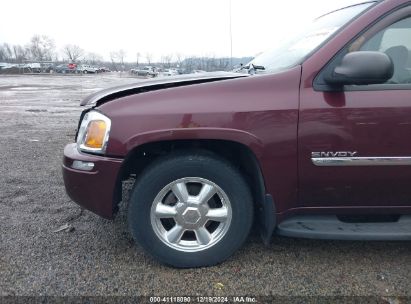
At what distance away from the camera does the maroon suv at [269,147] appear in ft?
7.93

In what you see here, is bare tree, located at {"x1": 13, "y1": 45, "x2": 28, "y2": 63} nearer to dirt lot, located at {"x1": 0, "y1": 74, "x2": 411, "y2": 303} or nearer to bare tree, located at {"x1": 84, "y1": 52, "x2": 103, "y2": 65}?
bare tree, located at {"x1": 84, "y1": 52, "x2": 103, "y2": 65}

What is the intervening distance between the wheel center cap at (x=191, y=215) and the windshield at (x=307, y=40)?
1.21 m

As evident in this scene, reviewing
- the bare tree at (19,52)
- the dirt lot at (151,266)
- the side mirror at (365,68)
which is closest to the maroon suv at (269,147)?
the side mirror at (365,68)

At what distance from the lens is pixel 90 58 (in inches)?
4530

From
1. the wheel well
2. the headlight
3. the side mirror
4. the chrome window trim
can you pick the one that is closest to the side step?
the wheel well

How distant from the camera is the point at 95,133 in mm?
2543

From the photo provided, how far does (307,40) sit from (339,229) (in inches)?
57.2

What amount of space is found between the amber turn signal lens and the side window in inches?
69.0

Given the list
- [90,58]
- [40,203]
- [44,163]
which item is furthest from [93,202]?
[90,58]

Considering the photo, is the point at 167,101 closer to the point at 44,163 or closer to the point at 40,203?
the point at 40,203

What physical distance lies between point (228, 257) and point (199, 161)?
0.77 metres

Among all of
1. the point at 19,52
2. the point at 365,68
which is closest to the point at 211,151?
the point at 365,68

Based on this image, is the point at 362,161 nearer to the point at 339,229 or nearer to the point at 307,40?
the point at 339,229

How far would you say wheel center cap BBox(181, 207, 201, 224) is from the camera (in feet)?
8.59
